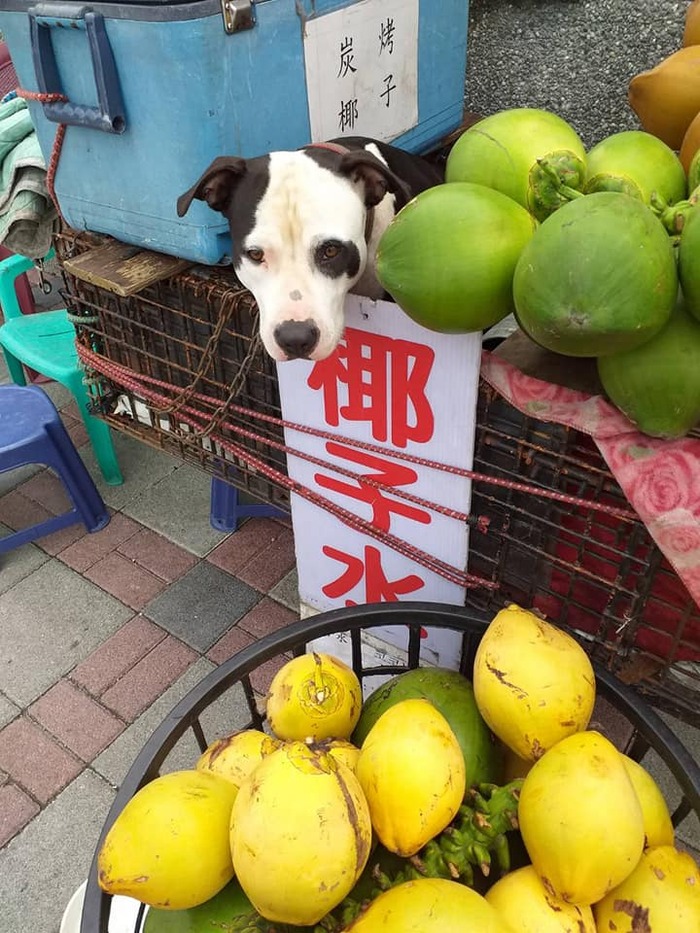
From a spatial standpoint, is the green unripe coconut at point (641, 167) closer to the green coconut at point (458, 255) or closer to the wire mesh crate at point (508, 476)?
the green coconut at point (458, 255)

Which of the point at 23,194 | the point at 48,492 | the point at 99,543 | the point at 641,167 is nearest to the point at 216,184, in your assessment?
the point at 641,167

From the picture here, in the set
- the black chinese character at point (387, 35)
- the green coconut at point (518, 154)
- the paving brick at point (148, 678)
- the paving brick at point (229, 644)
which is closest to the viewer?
the green coconut at point (518, 154)

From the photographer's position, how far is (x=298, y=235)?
5.13 ft

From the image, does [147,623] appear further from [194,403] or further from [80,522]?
[194,403]

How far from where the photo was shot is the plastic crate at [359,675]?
1195mm

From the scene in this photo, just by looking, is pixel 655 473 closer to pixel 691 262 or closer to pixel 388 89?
pixel 691 262

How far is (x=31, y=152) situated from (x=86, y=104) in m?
1.14

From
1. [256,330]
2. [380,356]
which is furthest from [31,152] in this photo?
[380,356]

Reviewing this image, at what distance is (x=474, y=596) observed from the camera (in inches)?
62.3

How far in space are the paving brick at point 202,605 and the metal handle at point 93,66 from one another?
1576 millimetres

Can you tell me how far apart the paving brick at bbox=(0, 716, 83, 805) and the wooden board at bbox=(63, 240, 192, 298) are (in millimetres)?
1370

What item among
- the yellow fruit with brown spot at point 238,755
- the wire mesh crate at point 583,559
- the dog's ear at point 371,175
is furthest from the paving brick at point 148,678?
the dog's ear at point 371,175

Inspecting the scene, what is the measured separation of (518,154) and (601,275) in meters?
0.38

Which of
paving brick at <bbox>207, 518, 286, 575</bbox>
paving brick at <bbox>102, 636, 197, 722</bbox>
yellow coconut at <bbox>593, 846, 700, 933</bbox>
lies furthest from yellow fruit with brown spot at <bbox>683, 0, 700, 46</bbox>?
paving brick at <bbox>102, 636, 197, 722</bbox>
